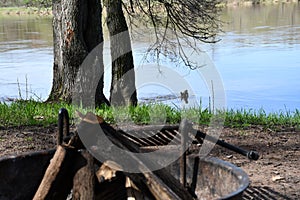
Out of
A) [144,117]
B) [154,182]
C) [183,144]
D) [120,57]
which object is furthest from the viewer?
[120,57]

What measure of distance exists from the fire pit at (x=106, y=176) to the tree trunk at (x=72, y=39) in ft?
14.8

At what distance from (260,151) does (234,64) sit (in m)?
9.99

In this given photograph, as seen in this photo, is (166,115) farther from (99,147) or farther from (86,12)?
(99,147)

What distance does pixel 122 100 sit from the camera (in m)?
8.88

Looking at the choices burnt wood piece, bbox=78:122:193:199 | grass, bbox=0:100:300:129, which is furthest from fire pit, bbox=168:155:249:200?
grass, bbox=0:100:300:129

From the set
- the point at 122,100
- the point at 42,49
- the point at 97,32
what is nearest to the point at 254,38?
the point at 42,49

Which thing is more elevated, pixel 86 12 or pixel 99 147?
pixel 86 12

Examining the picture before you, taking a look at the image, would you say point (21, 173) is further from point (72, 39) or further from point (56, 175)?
point (72, 39)

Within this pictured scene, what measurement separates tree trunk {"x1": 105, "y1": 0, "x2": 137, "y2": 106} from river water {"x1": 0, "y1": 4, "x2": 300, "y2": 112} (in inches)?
20.1

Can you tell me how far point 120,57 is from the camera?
352 inches

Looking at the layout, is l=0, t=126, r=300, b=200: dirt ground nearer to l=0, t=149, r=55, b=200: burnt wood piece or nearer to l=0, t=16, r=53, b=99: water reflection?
l=0, t=149, r=55, b=200: burnt wood piece

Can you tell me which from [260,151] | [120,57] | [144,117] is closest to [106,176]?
[260,151]

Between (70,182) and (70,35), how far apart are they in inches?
195

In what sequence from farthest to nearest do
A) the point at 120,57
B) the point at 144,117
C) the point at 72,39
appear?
Answer: the point at 120,57, the point at 72,39, the point at 144,117
